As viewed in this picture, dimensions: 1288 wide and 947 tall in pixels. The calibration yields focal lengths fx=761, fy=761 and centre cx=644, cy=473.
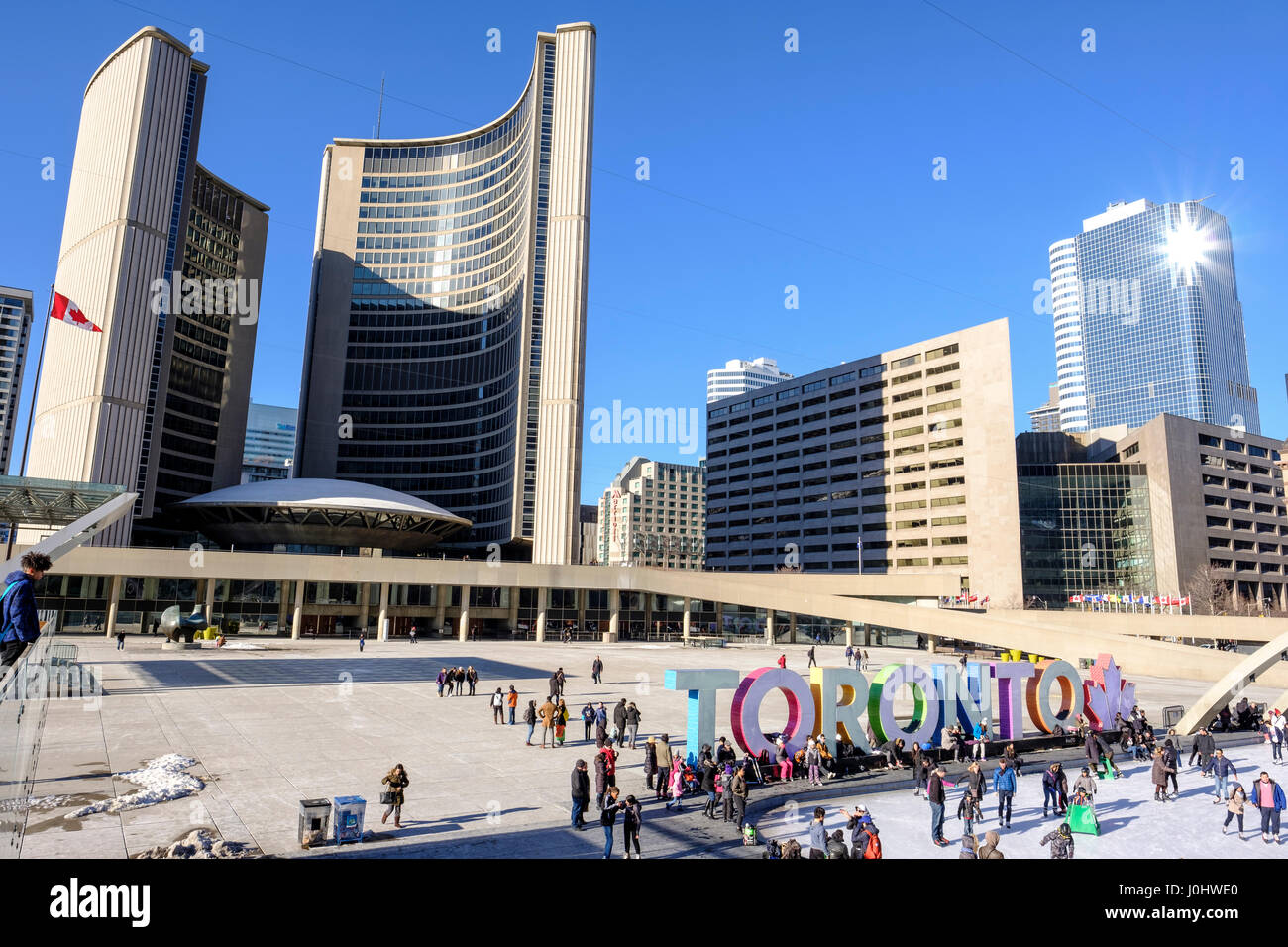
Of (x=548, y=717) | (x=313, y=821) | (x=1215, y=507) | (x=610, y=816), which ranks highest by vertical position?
(x=1215, y=507)

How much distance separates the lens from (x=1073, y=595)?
112 m

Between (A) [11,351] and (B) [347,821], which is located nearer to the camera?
(B) [347,821]

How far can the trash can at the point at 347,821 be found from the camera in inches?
542

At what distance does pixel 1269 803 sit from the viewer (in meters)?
16.5

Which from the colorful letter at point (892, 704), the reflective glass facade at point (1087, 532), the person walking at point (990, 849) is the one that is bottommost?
the person walking at point (990, 849)

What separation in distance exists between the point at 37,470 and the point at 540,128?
3059 inches

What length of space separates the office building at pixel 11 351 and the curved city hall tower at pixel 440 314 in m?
93.6

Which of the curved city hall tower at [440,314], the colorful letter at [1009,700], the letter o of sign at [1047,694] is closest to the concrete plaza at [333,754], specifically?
the letter o of sign at [1047,694]

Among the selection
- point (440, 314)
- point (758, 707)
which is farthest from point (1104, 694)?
point (440, 314)

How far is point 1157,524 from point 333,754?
12592 cm

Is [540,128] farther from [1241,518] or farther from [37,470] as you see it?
[1241,518]

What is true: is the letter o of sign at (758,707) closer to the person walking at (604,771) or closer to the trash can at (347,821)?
the person walking at (604,771)

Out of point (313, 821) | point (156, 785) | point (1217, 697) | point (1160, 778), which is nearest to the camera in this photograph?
point (313, 821)

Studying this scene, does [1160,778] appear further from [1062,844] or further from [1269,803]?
[1062,844]
